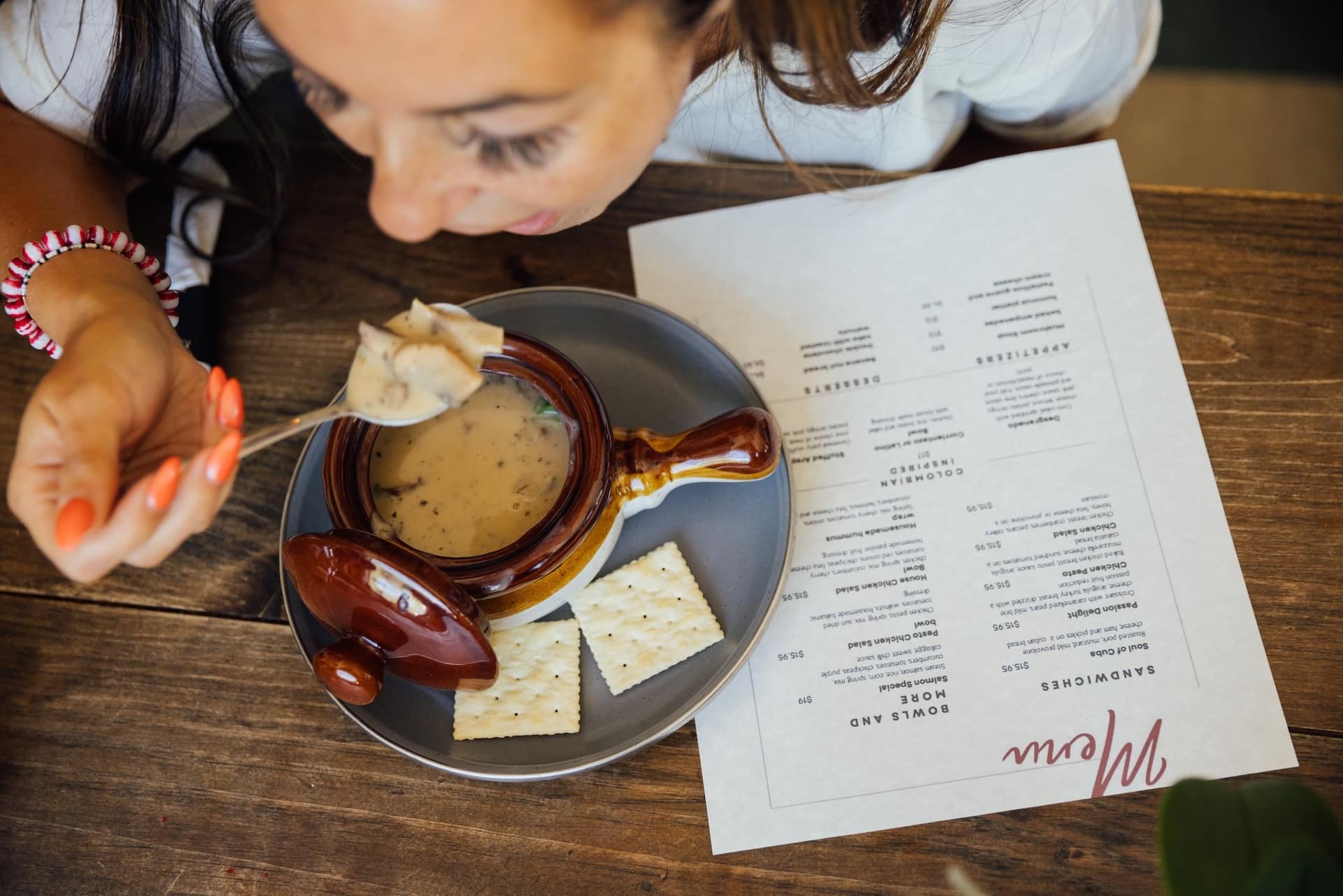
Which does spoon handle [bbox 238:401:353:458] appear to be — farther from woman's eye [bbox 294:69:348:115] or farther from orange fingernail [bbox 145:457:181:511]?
woman's eye [bbox 294:69:348:115]

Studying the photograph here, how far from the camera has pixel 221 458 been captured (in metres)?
0.62

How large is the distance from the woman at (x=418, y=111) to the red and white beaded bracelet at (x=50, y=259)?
0.01 metres

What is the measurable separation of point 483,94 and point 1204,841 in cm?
63

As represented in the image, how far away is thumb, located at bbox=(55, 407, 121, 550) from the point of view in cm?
60

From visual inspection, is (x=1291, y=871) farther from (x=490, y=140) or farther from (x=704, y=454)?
(x=490, y=140)

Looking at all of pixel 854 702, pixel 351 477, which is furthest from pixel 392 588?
pixel 854 702

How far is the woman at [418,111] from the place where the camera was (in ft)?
1.97

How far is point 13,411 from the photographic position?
100 centimetres

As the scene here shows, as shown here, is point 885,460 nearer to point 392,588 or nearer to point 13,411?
point 392,588

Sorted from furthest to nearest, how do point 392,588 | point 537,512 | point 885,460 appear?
point 885,460, point 537,512, point 392,588

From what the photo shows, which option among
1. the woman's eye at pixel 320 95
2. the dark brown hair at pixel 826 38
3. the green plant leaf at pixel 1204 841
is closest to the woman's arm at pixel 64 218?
the woman's eye at pixel 320 95

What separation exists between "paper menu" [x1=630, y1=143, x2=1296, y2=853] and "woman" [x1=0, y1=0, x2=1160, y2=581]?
10cm

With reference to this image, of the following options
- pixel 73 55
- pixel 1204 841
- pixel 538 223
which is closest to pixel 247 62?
pixel 73 55

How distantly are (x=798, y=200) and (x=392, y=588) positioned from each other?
62cm
